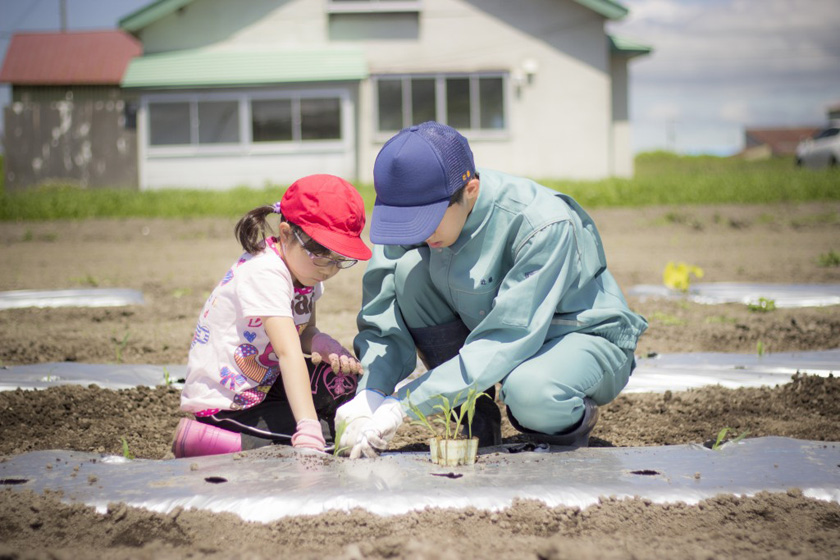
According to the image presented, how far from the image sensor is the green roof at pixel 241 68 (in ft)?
50.6

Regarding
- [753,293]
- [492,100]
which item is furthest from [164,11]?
[753,293]

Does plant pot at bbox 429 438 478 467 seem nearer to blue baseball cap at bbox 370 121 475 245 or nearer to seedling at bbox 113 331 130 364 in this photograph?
blue baseball cap at bbox 370 121 475 245

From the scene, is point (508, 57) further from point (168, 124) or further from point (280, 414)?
point (280, 414)

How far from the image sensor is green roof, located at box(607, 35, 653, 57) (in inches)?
631

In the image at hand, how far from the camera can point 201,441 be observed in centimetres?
247

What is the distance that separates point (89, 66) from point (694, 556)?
2209 cm

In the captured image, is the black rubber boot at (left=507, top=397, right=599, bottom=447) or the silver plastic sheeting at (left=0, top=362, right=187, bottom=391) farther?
the silver plastic sheeting at (left=0, top=362, right=187, bottom=391)

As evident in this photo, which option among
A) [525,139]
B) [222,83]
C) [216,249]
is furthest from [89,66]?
[216,249]

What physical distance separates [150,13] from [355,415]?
49.5ft

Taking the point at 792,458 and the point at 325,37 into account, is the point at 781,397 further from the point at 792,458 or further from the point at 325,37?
the point at 325,37

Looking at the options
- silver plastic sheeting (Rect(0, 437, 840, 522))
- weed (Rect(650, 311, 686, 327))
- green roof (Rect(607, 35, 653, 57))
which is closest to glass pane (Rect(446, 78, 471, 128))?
green roof (Rect(607, 35, 653, 57))

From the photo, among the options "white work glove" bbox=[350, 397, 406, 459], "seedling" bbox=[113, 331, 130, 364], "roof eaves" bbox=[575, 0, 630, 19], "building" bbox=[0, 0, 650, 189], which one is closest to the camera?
"white work glove" bbox=[350, 397, 406, 459]

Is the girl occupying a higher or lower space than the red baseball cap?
lower

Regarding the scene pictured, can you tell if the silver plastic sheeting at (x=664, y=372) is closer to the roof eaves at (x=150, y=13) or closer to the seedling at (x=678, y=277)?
the seedling at (x=678, y=277)
